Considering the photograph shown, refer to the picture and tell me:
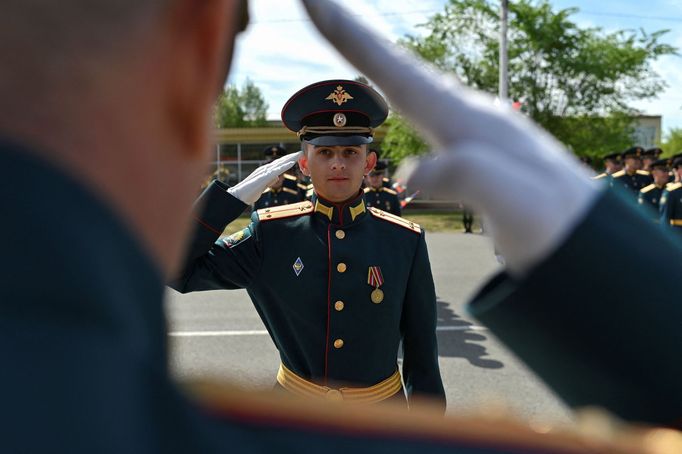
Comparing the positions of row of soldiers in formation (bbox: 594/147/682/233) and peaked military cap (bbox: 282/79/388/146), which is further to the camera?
row of soldiers in formation (bbox: 594/147/682/233)

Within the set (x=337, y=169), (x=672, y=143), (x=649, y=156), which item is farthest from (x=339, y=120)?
(x=672, y=143)

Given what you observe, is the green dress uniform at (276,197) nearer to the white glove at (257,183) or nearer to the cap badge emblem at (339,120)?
the white glove at (257,183)

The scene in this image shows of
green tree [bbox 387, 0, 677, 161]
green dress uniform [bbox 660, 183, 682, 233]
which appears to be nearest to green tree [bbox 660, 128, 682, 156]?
green tree [bbox 387, 0, 677, 161]

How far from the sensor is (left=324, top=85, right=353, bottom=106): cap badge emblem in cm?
275

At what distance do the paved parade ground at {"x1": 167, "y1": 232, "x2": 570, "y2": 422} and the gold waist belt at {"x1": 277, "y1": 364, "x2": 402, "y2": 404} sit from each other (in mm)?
743

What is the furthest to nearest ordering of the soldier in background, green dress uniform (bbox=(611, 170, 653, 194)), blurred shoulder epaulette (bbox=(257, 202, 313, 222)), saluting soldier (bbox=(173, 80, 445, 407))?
the soldier in background, green dress uniform (bbox=(611, 170, 653, 194)), blurred shoulder epaulette (bbox=(257, 202, 313, 222)), saluting soldier (bbox=(173, 80, 445, 407))

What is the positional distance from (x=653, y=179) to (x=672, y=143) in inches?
1794

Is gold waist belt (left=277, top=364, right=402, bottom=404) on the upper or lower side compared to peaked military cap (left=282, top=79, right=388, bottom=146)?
lower

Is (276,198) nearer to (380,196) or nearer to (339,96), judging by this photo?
(380,196)

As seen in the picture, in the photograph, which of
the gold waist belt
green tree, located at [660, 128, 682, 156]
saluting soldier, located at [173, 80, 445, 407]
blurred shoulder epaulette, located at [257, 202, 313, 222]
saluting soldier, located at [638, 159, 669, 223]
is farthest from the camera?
green tree, located at [660, 128, 682, 156]

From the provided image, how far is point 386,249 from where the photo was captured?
8.48ft

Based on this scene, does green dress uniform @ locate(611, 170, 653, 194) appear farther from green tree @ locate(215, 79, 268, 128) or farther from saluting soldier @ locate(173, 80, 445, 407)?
green tree @ locate(215, 79, 268, 128)

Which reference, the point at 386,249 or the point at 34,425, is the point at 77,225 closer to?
→ the point at 34,425

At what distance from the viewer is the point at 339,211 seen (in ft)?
8.66
